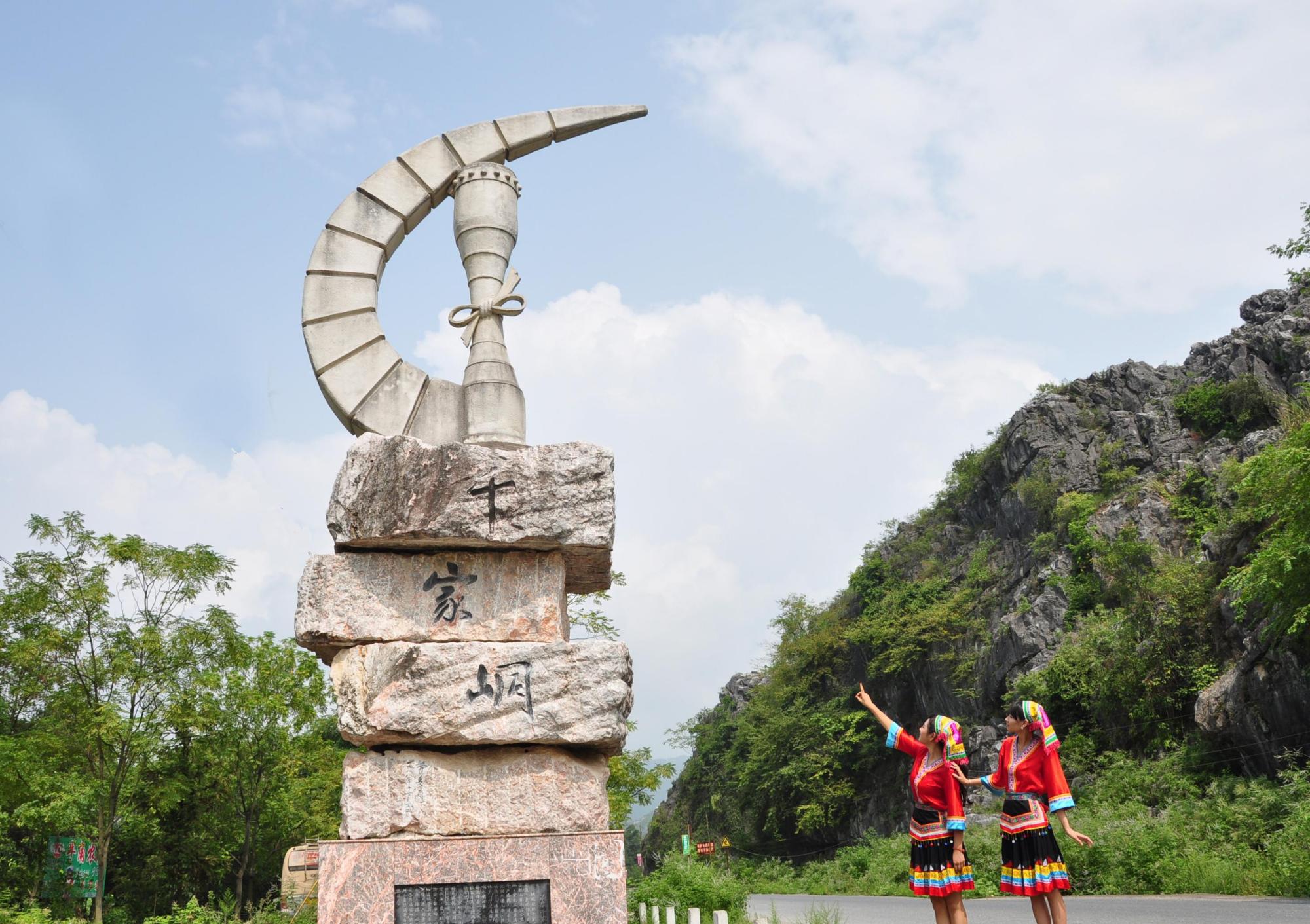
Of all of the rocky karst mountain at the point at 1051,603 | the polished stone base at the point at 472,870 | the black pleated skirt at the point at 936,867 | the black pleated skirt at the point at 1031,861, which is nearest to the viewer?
the polished stone base at the point at 472,870

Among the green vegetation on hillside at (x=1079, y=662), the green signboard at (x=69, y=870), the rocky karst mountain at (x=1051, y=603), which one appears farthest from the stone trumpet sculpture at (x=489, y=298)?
the rocky karst mountain at (x=1051, y=603)

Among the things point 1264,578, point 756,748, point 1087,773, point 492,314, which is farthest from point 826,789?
point 492,314

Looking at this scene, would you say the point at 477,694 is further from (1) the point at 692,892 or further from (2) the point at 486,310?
Answer: (1) the point at 692,892

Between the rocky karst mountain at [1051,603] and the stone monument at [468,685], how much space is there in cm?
1558

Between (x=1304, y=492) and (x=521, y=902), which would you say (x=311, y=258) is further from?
(x=1304, y=492)

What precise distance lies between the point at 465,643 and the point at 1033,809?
290cm

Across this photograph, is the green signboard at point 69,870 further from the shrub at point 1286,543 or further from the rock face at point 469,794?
the shrub at point 1286,543

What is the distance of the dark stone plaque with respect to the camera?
4363 millimetres

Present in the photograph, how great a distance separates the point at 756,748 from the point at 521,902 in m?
30.6

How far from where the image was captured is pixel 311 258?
6.02m

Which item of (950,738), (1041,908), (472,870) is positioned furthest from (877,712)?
(472,870)

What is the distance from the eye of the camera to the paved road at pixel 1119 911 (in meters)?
8.51

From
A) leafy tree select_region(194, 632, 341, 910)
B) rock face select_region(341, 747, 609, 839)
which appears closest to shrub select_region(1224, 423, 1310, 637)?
rock face select_region(341, 747, 609, 839)

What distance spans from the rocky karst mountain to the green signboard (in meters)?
18.5
